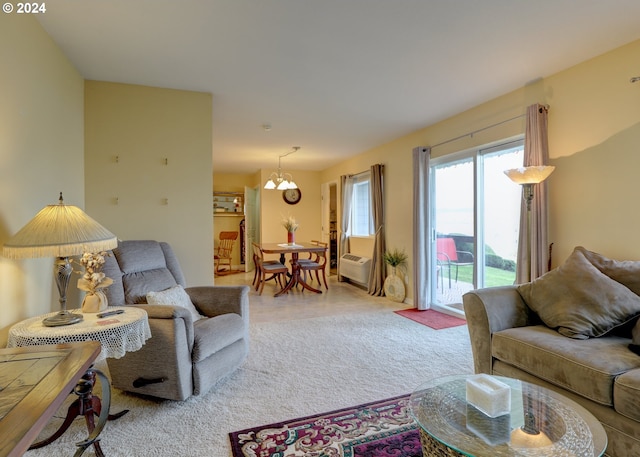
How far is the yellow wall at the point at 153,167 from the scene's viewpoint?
10.0ft

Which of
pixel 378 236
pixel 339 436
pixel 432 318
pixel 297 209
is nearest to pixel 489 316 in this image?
pixel 339 436

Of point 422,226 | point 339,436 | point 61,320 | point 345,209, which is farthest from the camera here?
point 345,209

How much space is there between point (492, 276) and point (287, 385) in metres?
2.63

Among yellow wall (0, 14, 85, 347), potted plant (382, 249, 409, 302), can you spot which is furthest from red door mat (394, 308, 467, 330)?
yellow wall (0, 14, 85, 347)

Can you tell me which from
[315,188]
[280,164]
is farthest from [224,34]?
[315,188]

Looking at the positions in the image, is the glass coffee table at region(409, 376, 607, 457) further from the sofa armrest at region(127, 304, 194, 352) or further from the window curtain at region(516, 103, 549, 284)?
the window curtain at region(516, 103, 549, 284)

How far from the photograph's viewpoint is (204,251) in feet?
11.1

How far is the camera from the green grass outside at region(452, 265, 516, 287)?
352 cm

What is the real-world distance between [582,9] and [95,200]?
395 centimetres

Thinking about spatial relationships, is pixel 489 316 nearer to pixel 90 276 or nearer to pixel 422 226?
pixel 422 226

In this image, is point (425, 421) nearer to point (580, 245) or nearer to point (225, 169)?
point (580, 245)

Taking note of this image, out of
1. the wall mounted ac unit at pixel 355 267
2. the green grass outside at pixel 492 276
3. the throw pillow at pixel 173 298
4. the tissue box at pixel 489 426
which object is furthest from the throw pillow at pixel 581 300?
the wall mounted ac unit at pixel 355 267

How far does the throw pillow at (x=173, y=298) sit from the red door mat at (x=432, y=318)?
8.46 ft

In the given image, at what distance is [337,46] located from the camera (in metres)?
2.45
